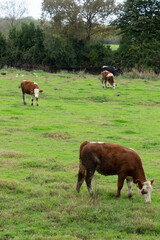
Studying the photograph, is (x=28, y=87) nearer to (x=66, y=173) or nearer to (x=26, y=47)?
(x=66, y=173)

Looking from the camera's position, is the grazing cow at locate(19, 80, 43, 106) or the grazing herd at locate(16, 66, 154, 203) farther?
the grazing cow at locate(19, 80, 43, 106)

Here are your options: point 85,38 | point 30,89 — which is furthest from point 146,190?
point 85,38

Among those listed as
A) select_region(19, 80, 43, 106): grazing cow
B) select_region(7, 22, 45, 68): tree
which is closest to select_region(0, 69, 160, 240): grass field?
select_region(19, 80, 43, 106): grazing cow

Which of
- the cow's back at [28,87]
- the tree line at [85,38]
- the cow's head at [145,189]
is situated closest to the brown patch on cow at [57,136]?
the cow's head at [145,189]

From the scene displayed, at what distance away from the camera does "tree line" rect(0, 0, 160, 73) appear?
44.7 meters

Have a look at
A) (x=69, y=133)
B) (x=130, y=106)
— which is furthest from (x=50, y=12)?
(x=69, y=133)

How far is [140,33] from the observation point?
45.4 m

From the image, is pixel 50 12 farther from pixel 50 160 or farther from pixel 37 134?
pixel 50 160

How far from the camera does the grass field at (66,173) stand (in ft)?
18.5

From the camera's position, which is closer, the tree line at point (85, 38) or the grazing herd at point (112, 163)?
the grazing herd at point (112, 163)

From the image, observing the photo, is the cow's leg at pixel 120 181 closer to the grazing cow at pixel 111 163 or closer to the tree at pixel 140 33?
the grazing cow at pixel 111 163

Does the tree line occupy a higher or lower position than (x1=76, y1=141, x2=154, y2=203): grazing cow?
higher

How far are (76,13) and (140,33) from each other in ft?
31.7

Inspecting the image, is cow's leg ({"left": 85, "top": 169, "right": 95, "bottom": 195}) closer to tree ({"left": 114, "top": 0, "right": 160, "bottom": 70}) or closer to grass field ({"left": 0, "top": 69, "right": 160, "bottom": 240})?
grass field ({"left": 0, "top": 69, "right": 160, "bottom": 240})
